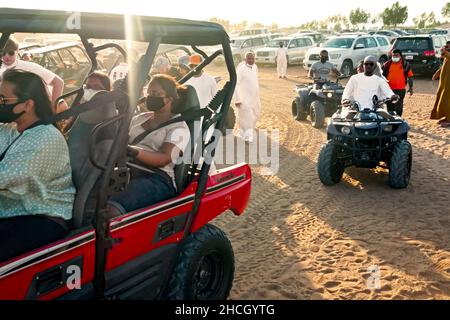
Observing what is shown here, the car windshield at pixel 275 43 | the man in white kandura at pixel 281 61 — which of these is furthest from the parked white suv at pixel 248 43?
the man in white kandura at pixel 281 61

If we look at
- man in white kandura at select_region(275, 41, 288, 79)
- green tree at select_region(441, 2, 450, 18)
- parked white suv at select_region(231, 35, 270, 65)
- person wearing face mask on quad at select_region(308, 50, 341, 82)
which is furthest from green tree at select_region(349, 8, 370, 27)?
person wearing face mask on quad at select_region(308, 50, 341, 82)

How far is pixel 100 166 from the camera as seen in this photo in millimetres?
2770

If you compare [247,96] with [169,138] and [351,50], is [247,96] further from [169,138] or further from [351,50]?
[351,50]

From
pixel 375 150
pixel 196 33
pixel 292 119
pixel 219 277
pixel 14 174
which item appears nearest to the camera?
pixel 14 174

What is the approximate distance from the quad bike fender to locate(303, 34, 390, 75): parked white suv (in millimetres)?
17702

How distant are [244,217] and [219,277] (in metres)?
2.05

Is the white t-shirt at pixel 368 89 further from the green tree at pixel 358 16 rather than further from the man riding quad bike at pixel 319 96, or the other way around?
the green tree at pixel 358 16

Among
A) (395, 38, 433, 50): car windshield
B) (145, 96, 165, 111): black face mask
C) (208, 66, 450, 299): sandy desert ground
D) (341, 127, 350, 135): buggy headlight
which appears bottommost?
(208, 66, 450, 299): sandy desert ground

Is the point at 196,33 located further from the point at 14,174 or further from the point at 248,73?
the point at 248,73

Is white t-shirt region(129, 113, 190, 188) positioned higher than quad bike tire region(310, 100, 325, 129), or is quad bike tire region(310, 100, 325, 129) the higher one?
white t-shirt region(129, 113, 190, 188)

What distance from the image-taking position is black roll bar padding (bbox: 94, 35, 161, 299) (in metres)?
2.78

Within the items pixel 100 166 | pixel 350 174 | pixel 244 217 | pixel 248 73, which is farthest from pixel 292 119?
pixel 100 166

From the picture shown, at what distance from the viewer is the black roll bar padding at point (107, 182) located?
2779mm

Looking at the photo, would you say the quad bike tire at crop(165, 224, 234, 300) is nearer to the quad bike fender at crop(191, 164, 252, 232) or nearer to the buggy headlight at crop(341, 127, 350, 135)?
the quad bike fender at crop(191, 164, 252, 232)
